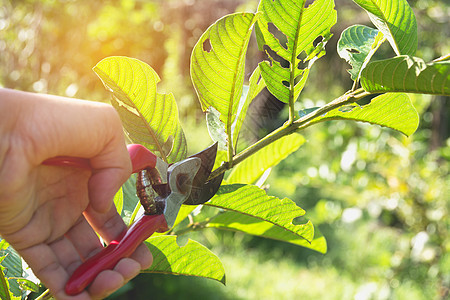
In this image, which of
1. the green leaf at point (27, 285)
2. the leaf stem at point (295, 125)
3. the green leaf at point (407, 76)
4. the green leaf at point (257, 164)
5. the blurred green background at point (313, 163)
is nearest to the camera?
the green leaf at point (407, 76)

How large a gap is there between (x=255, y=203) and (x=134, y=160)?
0.18 m

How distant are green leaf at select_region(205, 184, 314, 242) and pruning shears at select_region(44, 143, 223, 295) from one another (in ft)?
0.07

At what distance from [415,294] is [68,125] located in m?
3.26

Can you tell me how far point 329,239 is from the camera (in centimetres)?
455

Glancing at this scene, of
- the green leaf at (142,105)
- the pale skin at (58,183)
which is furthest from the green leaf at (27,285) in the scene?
the green leaf at (142,105)

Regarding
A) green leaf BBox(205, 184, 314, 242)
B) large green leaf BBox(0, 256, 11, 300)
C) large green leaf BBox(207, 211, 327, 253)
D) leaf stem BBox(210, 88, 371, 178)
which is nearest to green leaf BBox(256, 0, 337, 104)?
leaf stem BBox(210, 88, 371, 178)

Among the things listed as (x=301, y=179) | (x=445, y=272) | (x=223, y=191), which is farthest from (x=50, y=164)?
(x=445, y=272)

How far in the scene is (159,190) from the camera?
674mm

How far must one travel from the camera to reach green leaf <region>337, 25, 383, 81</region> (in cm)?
62

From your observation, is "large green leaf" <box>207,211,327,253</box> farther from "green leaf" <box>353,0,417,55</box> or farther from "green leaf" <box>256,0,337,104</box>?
"green leaf" <box>353,0,417,55</box>

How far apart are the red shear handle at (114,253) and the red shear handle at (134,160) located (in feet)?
0.25

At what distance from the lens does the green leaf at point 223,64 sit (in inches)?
21.7

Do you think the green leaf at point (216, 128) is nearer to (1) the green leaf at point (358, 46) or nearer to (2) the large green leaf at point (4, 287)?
(1) the green leaf at point (358, 46)

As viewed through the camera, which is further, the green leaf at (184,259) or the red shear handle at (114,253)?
the green leaf at (184,259)
